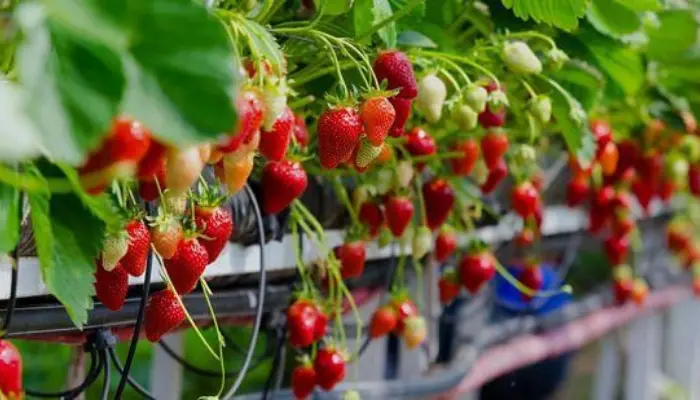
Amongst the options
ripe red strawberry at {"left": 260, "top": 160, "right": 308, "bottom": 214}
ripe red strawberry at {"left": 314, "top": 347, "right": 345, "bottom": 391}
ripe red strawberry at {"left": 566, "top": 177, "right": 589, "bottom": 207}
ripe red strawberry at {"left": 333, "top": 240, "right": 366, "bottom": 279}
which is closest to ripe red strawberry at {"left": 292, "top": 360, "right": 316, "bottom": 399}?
ripe red strawberry at {"left": 314, "top": 347, "right": 345, "bottom": 391}

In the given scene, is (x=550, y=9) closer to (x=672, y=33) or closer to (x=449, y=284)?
(x=449, y=284)

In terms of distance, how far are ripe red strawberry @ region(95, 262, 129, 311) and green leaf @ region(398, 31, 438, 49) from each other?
1.33 ft

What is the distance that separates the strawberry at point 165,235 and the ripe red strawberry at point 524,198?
0.81 metres

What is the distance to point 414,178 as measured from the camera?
1.43m

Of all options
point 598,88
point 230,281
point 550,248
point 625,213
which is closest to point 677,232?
point 550,248

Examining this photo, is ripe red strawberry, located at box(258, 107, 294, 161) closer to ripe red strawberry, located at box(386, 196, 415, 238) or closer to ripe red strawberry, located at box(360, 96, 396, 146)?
ripe red strawberry, located at box(360, 96, 396, 146)

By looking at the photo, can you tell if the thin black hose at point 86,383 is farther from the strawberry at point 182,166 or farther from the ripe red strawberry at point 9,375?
the strawberry at point 182,166

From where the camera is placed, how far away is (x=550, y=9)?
1150mm

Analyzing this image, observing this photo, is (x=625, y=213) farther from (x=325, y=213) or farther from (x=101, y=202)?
(x=101, y=202)

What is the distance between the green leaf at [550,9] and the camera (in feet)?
3.76

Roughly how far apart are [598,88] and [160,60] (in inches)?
37.3

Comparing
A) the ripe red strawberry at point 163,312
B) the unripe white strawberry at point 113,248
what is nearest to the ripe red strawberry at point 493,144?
the ripe red strawberry at point 163,312

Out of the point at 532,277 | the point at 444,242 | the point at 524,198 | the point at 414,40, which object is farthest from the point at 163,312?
the point at 532,277

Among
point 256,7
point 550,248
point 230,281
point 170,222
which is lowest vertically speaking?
point 550,248
